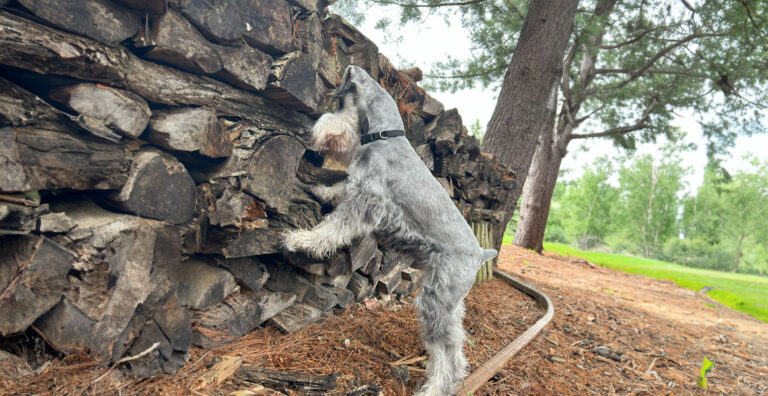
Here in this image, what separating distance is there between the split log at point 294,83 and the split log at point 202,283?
1386 millimetres

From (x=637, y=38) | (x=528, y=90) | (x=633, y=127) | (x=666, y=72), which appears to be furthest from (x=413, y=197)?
(x=633, y=127)

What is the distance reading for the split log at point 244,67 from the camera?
269 centimetres

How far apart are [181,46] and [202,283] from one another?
1584 mm

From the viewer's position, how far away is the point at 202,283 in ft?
8.87

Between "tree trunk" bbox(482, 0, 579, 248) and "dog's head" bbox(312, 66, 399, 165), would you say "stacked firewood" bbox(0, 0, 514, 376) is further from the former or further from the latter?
"tree trunk" bbox(482, 0, 579, 248)

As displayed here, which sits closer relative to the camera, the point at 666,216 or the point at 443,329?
the point at 443,329

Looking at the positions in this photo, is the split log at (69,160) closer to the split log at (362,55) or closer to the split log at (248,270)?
the split log at (248,270)

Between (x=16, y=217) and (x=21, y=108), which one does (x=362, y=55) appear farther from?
(x=16, y=217)

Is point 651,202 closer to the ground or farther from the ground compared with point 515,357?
farther from the ground

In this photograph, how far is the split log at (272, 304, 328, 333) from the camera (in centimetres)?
307

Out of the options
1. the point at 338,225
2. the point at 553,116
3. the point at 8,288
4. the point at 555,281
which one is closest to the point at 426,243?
the point at 338,225

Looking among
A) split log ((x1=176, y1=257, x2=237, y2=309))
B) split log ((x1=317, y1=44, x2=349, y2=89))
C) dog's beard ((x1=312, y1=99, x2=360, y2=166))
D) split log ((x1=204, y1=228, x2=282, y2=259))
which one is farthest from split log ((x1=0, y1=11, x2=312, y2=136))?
split log ((x1=176, y1=257, x2=237, y2=309))

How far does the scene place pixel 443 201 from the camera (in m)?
3.20

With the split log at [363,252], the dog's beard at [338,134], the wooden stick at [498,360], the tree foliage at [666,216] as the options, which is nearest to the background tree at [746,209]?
the tree foliage at [666,216]
